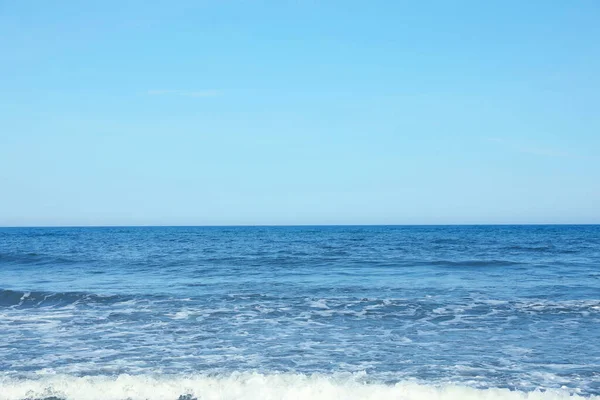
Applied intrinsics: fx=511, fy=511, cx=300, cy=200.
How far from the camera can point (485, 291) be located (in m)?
20.4

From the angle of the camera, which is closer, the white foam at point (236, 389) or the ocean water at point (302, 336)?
the white foam at point (236, 389)

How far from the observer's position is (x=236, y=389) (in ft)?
31.9

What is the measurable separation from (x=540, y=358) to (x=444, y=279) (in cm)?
1291

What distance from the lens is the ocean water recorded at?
31.9 feet

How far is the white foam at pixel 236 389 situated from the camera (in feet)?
30.4

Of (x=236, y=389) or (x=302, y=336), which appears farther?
(x=302, y=336)

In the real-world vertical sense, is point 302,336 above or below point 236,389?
above

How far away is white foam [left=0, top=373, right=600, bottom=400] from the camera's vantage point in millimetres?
9257

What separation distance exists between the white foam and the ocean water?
2 centimetres

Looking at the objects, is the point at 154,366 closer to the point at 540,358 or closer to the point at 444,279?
the point at 540,358

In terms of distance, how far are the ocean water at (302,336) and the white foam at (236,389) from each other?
2 cm

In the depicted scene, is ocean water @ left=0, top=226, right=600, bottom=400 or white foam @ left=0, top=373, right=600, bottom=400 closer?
white foam @ left=0, top=373, right=600, bottom=400

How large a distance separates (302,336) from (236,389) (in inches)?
160

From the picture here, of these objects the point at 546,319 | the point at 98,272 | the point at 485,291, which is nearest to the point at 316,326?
the point at 546,319
